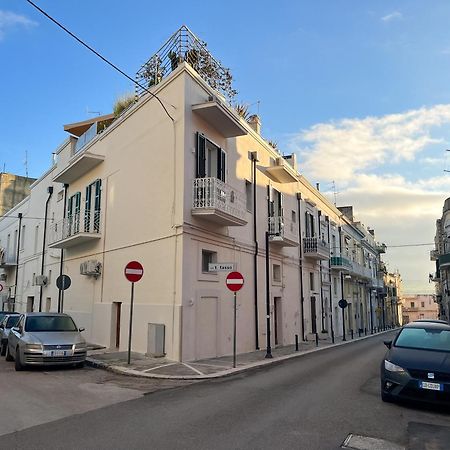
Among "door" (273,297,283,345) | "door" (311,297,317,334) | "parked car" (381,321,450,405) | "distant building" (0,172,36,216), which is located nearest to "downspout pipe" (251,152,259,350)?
"door" (273,297,283,345)

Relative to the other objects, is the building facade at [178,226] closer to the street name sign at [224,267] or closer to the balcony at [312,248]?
the balcony at [312,248]

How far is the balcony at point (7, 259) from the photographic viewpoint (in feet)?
106

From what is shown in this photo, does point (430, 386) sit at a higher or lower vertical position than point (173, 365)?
higher

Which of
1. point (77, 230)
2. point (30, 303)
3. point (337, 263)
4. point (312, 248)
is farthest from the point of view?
point (337, 263)

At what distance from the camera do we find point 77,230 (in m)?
20.8

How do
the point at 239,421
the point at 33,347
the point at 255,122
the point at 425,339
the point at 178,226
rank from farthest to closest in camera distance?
the point at 255,122
the point at 178,226
the point at 33,347
the point at 425,339
the point at 239,421

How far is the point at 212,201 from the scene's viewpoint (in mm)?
14438

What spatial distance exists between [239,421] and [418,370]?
10.7 ft

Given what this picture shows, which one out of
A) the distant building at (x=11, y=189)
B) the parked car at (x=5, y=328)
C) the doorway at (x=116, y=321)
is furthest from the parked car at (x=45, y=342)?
the distant building at (x=11, y=189)

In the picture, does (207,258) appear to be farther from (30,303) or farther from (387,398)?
(30,303)

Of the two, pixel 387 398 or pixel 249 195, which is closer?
pixel 387 398

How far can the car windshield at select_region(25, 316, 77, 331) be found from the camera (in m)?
12.7

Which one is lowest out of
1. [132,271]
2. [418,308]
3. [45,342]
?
[418,308]

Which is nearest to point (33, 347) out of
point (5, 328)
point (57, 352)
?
point (57, 352)
